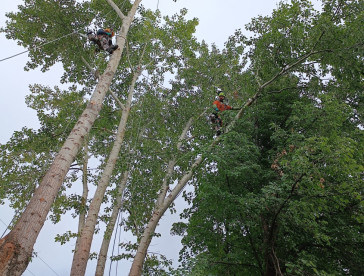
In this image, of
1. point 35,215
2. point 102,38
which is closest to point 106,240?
point 35,215

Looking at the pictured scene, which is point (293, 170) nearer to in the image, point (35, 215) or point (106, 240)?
point (35, 215)

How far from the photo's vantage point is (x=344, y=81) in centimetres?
836

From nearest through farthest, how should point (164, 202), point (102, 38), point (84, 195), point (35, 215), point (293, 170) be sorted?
point (35, 215) → point (293, 170) → point (102, 38) → point (164, 202) → point (84, 195)

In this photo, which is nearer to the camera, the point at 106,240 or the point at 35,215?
the point at 35,215

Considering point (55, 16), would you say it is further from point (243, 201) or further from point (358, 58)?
point (358, 58)

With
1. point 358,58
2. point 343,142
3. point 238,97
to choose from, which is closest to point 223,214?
point 343,142

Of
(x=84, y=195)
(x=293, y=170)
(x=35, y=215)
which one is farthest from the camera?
(x=84, y=195)

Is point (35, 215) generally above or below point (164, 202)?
below

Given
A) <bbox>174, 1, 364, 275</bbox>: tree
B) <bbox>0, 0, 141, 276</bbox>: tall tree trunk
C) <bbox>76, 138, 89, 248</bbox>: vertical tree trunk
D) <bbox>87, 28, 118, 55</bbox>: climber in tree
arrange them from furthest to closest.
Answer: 1. <bbox>76, 138, 89, 248</bbox>: vertical tree trunk
2. <bbox>87, 28, 118, 55</bbox>: climber in tree
3. <bbox>174, 1, 364, 275</bbox>: tree
4. <bbox>0, 0, 141, 276</bbox>: tall tree trunk

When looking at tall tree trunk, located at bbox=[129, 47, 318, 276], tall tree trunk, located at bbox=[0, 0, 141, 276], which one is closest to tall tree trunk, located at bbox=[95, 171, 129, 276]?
tall tree trunk, located at bbox=[129, 47, 318, 276]

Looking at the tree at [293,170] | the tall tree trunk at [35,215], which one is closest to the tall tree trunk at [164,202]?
the tree at [293,170]

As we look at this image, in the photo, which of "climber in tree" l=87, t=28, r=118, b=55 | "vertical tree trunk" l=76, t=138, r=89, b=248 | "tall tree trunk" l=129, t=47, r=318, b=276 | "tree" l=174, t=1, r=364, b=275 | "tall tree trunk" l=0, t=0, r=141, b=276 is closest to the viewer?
"tall tree trunk" l=0, t=0, r=141, b=276

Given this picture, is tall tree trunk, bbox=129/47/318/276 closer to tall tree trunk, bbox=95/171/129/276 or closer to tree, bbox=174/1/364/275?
tree, bbox=174/1/364/275

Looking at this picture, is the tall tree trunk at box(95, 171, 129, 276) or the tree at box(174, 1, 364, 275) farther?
the tall tree trunk at box(95, 171, 129, 276)
